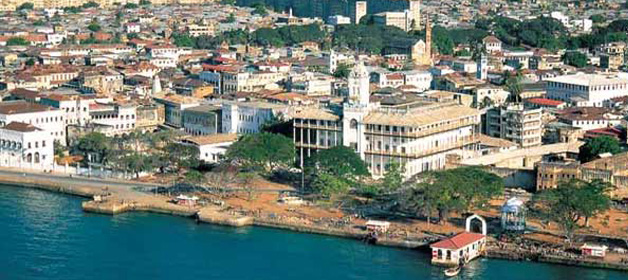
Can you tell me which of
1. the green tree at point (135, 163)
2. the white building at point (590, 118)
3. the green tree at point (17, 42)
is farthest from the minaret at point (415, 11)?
the green tree at point (135, 163)

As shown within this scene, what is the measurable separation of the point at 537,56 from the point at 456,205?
3142cm

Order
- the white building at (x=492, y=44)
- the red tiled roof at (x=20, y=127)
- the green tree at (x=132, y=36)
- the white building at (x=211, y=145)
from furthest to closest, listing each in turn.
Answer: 1. the green tree at (x=132, y=36)
2. the white building at (x=492, y=44)
3. the red tiled roof at (x=20, y=127)
4. the white building at (x=211, y=145)

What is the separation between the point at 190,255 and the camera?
86.6 feet

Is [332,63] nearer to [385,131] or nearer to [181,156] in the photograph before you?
[181,156]

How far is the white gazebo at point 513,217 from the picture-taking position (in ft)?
89.7

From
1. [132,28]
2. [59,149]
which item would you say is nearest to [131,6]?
[132,28]

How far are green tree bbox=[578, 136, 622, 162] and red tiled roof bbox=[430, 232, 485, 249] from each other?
8155 millimetres

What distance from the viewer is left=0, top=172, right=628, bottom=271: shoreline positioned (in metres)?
25.6

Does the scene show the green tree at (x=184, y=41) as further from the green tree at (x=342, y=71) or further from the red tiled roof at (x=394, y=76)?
the red tiled roof at (x=394, y=76)

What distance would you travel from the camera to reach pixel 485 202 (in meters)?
28.5

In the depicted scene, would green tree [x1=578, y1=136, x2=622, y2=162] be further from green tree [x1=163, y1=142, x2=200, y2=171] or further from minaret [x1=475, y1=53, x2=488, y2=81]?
minaret [x1=475, y1=53, x2=488, y2=81]

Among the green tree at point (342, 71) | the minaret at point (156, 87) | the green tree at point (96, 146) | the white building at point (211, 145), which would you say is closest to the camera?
the white building at point (211, 145)

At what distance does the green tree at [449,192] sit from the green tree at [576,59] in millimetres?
28357

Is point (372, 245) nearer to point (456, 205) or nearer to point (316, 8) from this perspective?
point (456, 205)
